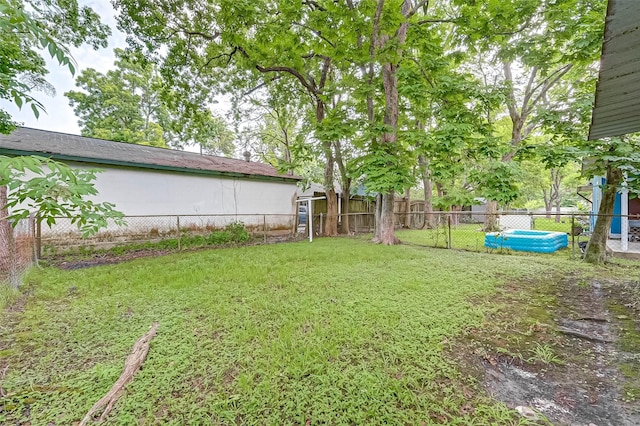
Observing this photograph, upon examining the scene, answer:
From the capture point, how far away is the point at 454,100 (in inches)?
256

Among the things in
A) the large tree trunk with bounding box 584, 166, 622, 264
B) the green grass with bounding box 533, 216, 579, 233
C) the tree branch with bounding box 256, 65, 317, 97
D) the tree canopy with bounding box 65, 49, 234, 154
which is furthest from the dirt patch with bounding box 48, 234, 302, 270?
the green grass with bounding box 533, 216, 579, 233

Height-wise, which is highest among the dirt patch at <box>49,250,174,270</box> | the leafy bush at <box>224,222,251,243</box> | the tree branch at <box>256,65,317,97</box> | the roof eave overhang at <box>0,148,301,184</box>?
the tree branch at <box>256,65,317,97</box>

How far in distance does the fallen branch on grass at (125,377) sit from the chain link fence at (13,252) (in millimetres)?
3039

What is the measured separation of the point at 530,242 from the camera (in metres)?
7.27

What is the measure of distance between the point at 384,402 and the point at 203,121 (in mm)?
10527

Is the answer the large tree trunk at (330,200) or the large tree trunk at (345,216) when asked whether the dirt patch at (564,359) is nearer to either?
the large tree trunk at (330,200)

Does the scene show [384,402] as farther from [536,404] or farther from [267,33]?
[267,33]

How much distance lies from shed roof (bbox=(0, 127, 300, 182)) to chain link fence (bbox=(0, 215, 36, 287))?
2.56 meters

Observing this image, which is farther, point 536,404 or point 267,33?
point 267,33

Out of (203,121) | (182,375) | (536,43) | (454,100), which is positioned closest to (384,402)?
(182,375)

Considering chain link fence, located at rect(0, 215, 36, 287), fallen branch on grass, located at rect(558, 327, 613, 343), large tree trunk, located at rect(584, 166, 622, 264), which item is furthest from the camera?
large tree trunk, located at rect(584, 166, 622, 264)

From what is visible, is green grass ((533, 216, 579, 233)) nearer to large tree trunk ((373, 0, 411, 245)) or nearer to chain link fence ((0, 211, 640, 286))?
chain link fence ((0, 211, 640, 286))

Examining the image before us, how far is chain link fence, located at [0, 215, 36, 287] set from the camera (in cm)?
386

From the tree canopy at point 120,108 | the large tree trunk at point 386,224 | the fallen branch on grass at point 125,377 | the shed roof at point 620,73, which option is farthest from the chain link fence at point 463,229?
the tree canopy at point 120,108
